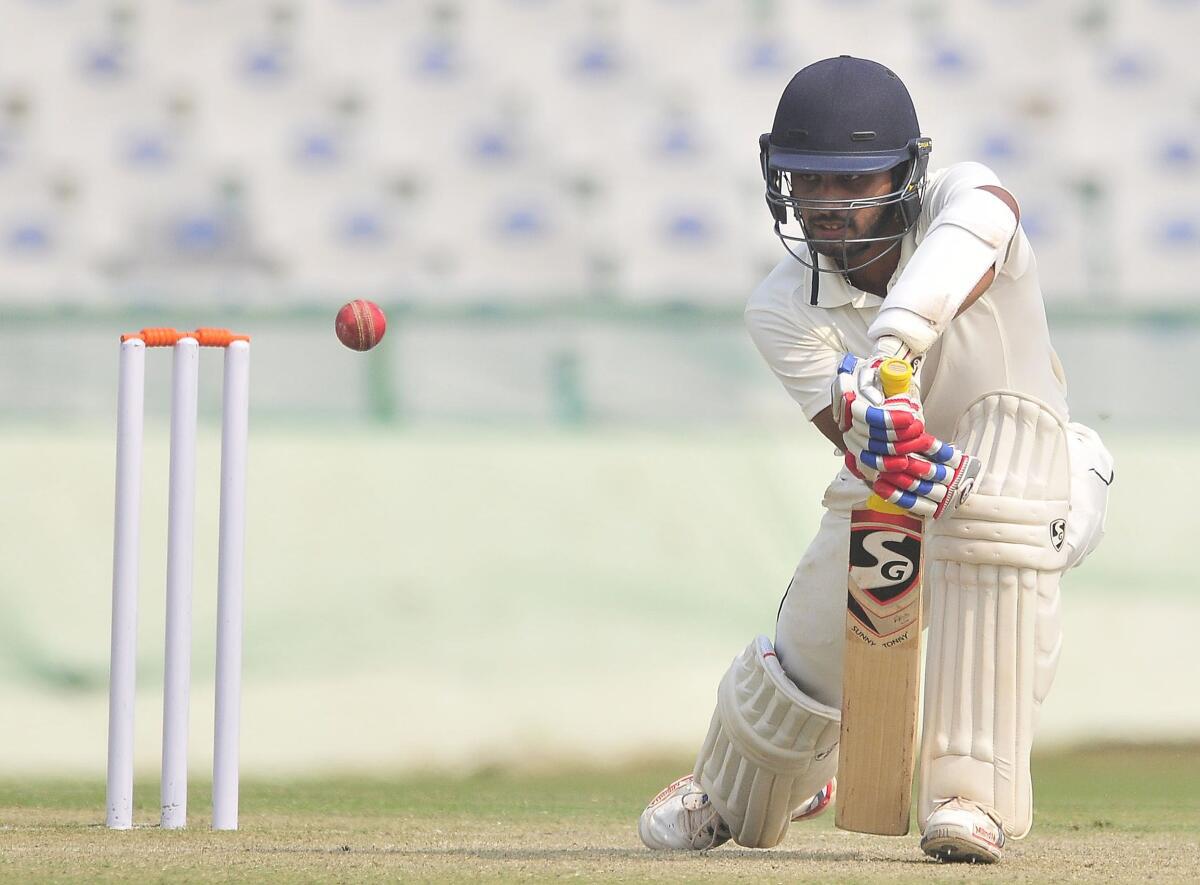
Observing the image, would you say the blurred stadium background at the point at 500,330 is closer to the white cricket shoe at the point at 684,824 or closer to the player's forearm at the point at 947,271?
the white cricket shoe at the point at 684,824

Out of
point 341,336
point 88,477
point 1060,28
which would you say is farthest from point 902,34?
point 341,336

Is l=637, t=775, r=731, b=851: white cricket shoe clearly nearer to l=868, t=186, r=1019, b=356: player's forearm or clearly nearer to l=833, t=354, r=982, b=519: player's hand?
l=833, t=354, r=982, b=519: player's hand

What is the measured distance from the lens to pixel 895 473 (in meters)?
2.05

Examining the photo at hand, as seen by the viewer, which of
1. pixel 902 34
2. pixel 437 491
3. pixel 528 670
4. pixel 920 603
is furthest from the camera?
pixel 902 34

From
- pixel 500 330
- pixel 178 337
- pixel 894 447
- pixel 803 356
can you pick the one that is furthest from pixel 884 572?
pixel 500 330

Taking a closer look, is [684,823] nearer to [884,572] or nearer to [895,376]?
[884,572]

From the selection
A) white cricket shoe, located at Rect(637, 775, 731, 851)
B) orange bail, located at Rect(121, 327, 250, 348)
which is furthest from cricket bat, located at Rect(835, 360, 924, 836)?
orange bail, located at Rect(121, 327, 250, 348)

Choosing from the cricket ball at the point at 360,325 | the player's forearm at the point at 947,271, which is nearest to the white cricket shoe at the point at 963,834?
the player's forearm at the point at 947,271

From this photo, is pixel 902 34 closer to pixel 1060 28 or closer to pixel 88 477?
pixel 1060 28

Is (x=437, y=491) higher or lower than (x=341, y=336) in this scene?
lower

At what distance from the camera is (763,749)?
2488 mm

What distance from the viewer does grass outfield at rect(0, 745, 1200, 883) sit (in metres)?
2.05

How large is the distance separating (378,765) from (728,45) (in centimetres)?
461

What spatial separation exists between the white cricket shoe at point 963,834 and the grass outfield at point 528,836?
0.10 ft
